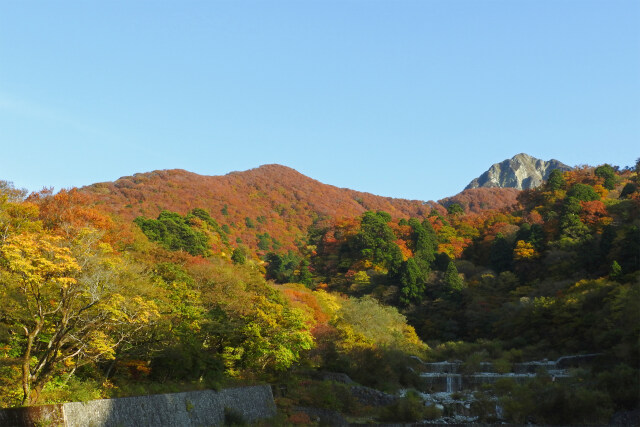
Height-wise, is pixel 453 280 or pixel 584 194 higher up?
pixel 584 194

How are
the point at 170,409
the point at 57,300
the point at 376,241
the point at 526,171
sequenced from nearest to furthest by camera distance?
the point at 57,300, the point at 170,409, the point at 376,241, the point at 526,171

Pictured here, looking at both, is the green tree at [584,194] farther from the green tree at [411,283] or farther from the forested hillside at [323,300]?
the green tree at [411,283]

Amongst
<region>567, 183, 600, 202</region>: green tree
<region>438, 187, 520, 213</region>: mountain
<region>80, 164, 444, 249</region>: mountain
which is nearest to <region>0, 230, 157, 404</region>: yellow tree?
<region>567, 183, 600, 202</region>: green tree

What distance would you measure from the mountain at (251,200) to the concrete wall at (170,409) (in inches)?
2191

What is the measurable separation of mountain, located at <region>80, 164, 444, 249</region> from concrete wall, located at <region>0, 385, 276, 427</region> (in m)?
55.6

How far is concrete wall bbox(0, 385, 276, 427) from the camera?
14.9m

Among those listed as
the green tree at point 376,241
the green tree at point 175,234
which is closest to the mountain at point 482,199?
the green tree at point 376,241

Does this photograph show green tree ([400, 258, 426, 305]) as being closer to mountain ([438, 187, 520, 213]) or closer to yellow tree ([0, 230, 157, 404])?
yellow tree ([0, 230, 157, 404])

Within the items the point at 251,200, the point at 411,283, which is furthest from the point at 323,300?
the point at 251,200

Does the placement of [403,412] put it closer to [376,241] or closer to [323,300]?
[323,300]

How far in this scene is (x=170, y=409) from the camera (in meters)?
18.2

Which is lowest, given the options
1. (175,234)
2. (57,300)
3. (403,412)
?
(403,412)

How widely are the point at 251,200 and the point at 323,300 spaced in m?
75.7

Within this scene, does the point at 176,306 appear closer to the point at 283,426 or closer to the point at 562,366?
the point at 283,426
